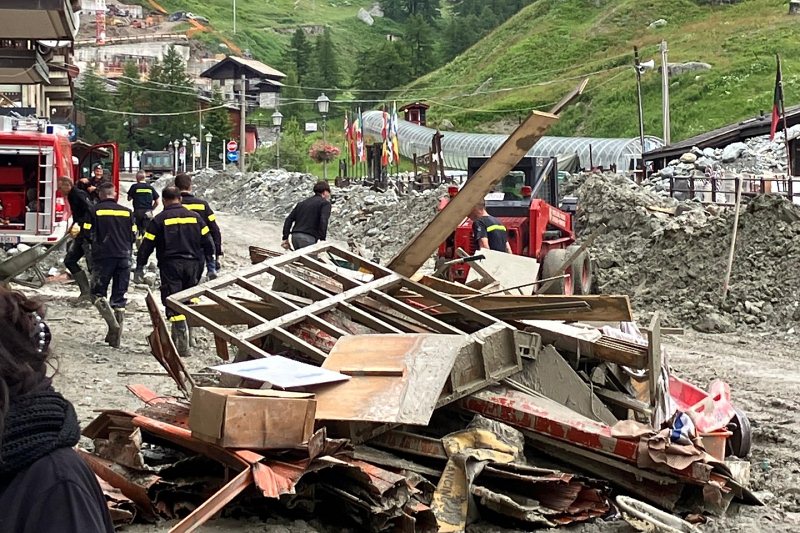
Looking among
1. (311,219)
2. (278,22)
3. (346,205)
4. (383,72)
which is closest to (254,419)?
(311,219)

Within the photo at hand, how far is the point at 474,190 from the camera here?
8.04 meters

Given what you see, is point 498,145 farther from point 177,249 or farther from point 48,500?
point 48,500

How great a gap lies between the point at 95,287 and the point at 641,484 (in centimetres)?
711

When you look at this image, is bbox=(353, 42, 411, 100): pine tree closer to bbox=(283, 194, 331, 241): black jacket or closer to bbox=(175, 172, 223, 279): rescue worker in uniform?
bbox=(283, 194, 331, 241): black jacket

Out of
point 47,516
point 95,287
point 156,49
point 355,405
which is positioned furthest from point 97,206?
point 156,49

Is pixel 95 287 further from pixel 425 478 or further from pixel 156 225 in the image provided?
pixel 425 478

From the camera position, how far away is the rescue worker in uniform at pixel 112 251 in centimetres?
1172

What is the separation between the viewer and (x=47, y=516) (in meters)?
2.15

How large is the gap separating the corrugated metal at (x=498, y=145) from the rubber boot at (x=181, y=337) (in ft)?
121

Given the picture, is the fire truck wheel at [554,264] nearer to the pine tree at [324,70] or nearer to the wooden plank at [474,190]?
the wooden plank at [474,190]

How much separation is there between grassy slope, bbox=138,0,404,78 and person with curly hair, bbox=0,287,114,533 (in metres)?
135

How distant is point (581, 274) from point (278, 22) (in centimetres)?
16020

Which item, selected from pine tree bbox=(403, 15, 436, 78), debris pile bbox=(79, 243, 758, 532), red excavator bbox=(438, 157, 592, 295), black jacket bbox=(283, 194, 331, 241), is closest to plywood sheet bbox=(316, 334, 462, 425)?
debris pile bbox=(79, 243, 758, 532)

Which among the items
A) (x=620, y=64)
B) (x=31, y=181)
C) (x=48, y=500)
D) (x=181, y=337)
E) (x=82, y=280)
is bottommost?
(x=181, y=337)
